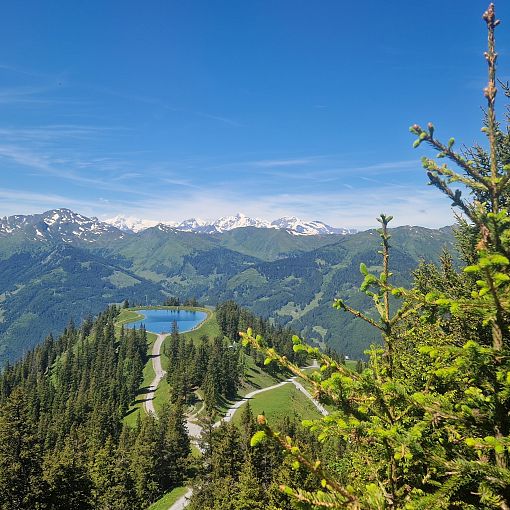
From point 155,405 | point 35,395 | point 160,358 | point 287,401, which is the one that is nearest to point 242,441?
point 287,401

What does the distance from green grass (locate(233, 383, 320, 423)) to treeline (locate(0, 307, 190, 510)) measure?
31970mm

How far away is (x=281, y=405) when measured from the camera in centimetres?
13200

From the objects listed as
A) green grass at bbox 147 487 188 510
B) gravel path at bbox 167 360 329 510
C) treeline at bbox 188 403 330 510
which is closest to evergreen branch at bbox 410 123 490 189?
treeline at bbox 188 403 330 510

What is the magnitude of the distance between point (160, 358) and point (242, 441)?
131 meters

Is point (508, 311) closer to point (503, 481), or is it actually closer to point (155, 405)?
point (503, 481)

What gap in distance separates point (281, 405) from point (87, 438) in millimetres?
60154

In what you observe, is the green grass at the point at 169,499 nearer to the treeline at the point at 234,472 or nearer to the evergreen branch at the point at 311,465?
the treeline at the point at 234,472

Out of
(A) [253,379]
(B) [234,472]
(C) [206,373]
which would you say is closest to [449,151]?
(B) [234,472]

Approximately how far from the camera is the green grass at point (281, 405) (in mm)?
123994

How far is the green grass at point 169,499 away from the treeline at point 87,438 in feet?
6.49

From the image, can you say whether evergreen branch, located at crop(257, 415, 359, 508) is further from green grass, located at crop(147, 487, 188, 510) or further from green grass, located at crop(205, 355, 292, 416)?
green grass, located at crop(205, 355, 292, 416)

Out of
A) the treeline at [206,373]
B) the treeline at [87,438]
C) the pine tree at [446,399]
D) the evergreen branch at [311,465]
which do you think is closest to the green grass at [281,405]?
the treeline at [206,373]

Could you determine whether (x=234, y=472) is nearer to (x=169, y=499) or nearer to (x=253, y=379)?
(x=169, y=499)

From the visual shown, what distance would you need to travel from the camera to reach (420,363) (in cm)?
1494
